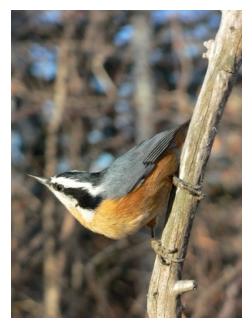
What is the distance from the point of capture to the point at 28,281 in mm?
4945

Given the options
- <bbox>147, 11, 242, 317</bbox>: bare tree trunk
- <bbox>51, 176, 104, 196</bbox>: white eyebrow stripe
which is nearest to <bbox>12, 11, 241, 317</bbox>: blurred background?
<bbox>147, 11, 242, 317</bbox>: bare tree trunk

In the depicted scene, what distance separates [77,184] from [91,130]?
291 centimetres

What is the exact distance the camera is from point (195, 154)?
2.18m

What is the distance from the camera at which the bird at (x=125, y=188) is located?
2238 millimetres

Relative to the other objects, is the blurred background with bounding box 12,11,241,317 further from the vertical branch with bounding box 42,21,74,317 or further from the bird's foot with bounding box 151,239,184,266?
the bird's foot with bounding box 151,239,184,266

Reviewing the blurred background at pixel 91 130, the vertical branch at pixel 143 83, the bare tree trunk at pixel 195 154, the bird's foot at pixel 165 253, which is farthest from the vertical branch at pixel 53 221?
the bird's foot at pixel 165 253

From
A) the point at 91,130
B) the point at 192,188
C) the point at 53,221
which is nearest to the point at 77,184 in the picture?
the point at 192,188

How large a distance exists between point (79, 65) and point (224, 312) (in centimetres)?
244

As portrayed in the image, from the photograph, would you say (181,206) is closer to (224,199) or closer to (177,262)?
(177,262)

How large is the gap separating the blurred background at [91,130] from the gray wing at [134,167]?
99.9 inches

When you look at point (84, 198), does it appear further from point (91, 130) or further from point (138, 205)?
point (91, 130)

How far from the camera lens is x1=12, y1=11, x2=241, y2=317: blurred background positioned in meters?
4.87

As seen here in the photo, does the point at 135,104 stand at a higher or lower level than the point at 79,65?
lower
